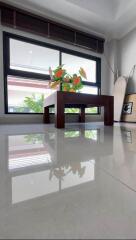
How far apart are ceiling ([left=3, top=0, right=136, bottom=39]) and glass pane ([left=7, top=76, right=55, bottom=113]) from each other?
1.19m

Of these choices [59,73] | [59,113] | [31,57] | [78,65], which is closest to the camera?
[59,113]

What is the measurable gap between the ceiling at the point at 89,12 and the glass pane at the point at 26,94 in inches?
46.7

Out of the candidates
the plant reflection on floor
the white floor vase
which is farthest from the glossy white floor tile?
the white floor vase

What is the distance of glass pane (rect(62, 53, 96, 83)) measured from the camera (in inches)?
121

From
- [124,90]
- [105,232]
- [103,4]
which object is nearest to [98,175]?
[105,232]

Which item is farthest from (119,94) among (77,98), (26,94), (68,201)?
(68,201)

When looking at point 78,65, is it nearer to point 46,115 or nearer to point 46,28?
point 46,28

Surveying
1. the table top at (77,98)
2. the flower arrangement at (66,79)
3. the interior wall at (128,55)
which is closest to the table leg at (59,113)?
the table top at (77,98)

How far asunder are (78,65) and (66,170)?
3173 millimetres

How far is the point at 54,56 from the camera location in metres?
2.93

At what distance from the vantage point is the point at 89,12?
8.16ft

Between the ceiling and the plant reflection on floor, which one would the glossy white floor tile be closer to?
the plant reflection on floor

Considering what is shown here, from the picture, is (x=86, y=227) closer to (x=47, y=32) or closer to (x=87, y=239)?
(x=87, y=239)

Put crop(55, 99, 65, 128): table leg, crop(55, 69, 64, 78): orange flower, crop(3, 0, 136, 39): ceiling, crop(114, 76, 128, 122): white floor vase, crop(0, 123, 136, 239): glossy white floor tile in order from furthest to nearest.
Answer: crop(114, 76, 128, 122): white floor vase → crop(3, 0, 136, 39): ceiling → crop(55, 69, 64, 78): orange flower → crop(55, 99, 65, 128): table leg → crop(0, 123, 136, 239): glossy white floor tile
